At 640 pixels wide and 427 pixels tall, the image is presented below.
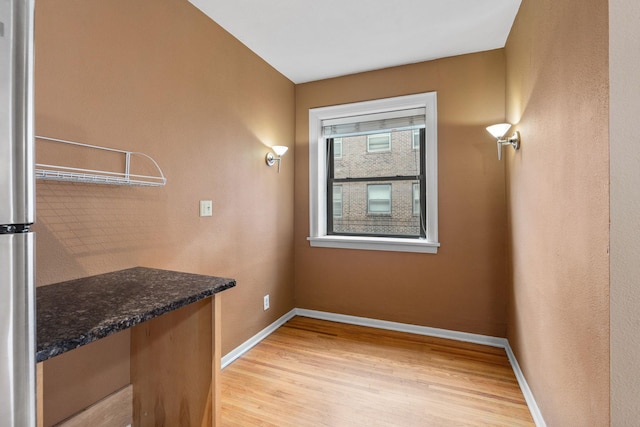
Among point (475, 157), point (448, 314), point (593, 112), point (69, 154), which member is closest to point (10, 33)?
point (69, 154)

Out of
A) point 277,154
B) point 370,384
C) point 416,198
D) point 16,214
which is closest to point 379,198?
point 416,198

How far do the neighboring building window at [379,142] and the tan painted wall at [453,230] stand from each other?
430 mm

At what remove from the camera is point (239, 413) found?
175 centimetres

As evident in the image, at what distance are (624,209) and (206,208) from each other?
209cm

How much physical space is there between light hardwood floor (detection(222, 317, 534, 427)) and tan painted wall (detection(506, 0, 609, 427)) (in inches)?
11.6

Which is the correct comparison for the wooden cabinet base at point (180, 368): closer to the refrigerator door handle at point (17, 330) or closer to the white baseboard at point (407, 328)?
the refrigerator door handle at point (17, 330)

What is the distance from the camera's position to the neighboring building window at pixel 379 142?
10.4 feet

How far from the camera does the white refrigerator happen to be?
19.1 inches

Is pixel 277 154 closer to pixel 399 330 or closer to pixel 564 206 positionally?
pixel 399 330

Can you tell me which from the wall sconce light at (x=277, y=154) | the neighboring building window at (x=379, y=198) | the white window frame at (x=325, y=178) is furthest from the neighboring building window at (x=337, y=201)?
the wall sconce light at (x=277, y=154)

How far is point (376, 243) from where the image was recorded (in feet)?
9.58

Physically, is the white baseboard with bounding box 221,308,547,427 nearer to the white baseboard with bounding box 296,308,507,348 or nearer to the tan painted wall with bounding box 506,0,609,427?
the white baseboard with bounding box 296,308,507,348

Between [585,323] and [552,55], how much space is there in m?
1.18

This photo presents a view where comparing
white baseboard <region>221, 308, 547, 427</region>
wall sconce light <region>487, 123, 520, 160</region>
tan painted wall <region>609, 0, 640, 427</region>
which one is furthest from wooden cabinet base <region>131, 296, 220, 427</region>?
wall sconce light <region>487, 123, 520, 160</region>
